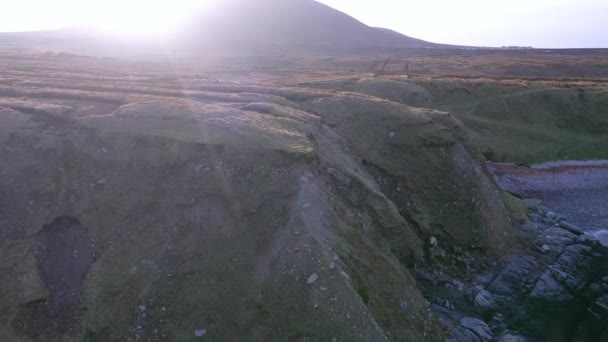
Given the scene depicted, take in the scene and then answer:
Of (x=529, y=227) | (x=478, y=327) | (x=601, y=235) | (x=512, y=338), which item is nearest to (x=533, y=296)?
(x=512, y=338)

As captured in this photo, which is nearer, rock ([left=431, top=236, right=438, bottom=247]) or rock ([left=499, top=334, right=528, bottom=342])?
rock ([left=499, top=334, right=528, bottom=342])

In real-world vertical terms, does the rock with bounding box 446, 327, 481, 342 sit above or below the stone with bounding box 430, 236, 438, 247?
below

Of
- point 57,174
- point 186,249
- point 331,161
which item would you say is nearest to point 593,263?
point 331,161

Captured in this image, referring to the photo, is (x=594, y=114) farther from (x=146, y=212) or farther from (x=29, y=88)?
(x=29, y=88)

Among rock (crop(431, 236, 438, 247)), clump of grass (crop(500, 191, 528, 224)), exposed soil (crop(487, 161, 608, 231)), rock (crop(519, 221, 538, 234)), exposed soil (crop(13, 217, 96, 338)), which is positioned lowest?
exposed soil (crop(487, 161, 608, 231))

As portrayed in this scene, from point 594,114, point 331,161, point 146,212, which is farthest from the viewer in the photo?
point 594,114

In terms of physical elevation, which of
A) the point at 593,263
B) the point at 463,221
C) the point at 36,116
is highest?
the point at 36,116

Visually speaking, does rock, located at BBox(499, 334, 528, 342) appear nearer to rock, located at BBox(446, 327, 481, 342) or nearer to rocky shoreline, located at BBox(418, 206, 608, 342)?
rocky shoreline, located at BBox(418, 206, 608, 342)

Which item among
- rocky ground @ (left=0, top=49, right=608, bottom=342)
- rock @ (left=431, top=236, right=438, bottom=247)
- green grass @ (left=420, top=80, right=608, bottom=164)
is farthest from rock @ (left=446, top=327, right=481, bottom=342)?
green grass @ (left=420, top=80, right=608, bottom=164)

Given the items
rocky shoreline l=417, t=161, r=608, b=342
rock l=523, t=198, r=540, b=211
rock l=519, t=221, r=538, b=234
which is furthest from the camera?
rock l=523, t=198, r=540, b=211
